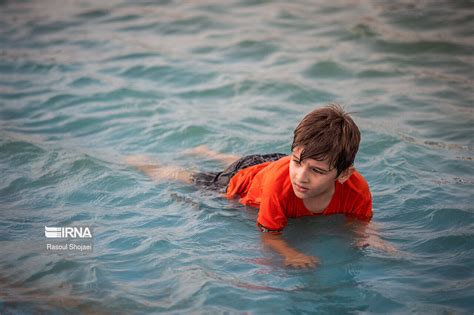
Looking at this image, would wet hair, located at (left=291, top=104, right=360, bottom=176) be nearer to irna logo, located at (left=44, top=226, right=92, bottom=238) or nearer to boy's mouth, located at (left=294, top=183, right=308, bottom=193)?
boy's mouth, located at (left=294, top=183, right=308, bottom=193)

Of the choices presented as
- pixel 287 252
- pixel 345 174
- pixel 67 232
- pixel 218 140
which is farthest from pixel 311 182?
pixel 218 140

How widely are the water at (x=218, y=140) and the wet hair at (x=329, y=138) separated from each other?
71 centimetres

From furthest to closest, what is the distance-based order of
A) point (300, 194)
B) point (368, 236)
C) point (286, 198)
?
point (368, 236), point (286, 198), point (300, 194)

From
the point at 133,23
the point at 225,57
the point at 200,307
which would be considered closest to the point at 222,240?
the point at 200,307

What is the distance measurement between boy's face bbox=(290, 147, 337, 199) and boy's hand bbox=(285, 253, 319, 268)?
0.45m

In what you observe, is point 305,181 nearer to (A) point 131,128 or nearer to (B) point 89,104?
(A) point 131,128

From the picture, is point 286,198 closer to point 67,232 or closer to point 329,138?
point 329,138

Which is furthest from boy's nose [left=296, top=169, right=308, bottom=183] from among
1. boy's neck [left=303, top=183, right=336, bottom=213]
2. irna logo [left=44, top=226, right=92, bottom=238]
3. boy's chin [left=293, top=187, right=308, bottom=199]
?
irna logo [left=44, top=226, right=92, bottom=238]

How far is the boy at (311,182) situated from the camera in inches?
182

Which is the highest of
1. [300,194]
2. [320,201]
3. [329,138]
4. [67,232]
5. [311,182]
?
[329,138]

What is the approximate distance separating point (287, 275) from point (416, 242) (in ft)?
3.83

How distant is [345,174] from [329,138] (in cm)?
38

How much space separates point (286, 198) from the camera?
500 cm

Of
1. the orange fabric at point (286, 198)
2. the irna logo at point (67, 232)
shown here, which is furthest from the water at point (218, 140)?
the orange fabric at point (286, 198)
